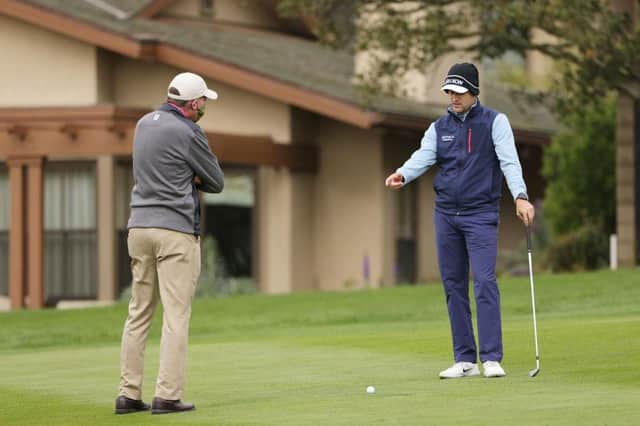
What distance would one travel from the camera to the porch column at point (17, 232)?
25.8m

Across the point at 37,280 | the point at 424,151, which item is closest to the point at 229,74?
the point at 37,280

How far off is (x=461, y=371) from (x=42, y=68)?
17781 mm

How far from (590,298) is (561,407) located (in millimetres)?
11075

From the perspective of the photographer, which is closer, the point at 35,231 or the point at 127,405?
the point at 127,405

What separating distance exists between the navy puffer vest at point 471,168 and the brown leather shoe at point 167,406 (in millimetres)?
2413

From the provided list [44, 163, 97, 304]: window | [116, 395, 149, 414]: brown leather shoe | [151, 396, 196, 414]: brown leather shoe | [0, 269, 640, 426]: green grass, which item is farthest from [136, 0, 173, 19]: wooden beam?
[151, 396, 196, 414]: brown leather shoe

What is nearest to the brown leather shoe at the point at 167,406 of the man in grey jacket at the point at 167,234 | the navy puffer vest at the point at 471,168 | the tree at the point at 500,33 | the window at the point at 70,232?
the man in grey jacket at the point at 167,234

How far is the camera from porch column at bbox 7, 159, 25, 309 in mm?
25844

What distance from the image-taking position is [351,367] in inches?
468

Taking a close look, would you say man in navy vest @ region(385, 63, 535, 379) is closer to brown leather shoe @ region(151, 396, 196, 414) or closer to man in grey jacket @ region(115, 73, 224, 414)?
man in grey jacket @ region(115, 73, 224, 414)

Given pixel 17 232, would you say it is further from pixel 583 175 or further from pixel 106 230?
pixel 583 175

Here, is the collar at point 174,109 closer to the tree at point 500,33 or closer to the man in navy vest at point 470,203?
the man in navy vest at point 470,203

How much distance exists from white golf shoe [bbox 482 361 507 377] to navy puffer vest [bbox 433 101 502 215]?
101cm

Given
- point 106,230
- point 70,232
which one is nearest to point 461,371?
point 106,230
